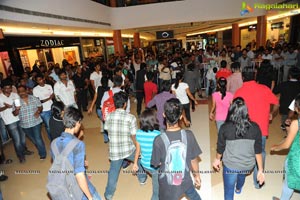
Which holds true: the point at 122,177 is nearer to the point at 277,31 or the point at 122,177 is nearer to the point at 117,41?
the point at 117,41

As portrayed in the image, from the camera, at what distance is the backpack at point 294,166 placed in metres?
2.15

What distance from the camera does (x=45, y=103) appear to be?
4914 mm

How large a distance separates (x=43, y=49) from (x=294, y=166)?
10.9m

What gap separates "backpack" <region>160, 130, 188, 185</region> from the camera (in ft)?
6.64

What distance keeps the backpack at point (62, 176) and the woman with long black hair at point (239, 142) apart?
1599 mm

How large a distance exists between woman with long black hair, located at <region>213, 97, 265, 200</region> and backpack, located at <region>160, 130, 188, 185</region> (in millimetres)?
610

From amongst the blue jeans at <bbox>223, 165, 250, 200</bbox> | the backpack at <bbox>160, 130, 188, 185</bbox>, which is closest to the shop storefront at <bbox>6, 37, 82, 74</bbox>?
the backpack at <bbox>160, 130, 188, 185</bbox>

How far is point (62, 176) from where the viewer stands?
2.09 m

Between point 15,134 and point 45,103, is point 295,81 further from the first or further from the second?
point 15,134

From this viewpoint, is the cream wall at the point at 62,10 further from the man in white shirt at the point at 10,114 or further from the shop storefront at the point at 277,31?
the shop storefront at the point at 277,31

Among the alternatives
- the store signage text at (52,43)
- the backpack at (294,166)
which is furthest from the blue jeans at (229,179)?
the store signage text at (52,43)

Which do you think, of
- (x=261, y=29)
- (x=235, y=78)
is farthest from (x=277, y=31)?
(x=235, y=78)

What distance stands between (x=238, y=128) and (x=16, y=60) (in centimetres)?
897

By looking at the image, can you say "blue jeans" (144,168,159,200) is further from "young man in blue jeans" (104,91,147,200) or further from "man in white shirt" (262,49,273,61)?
"man in white shirt" (262,49,273,61)
